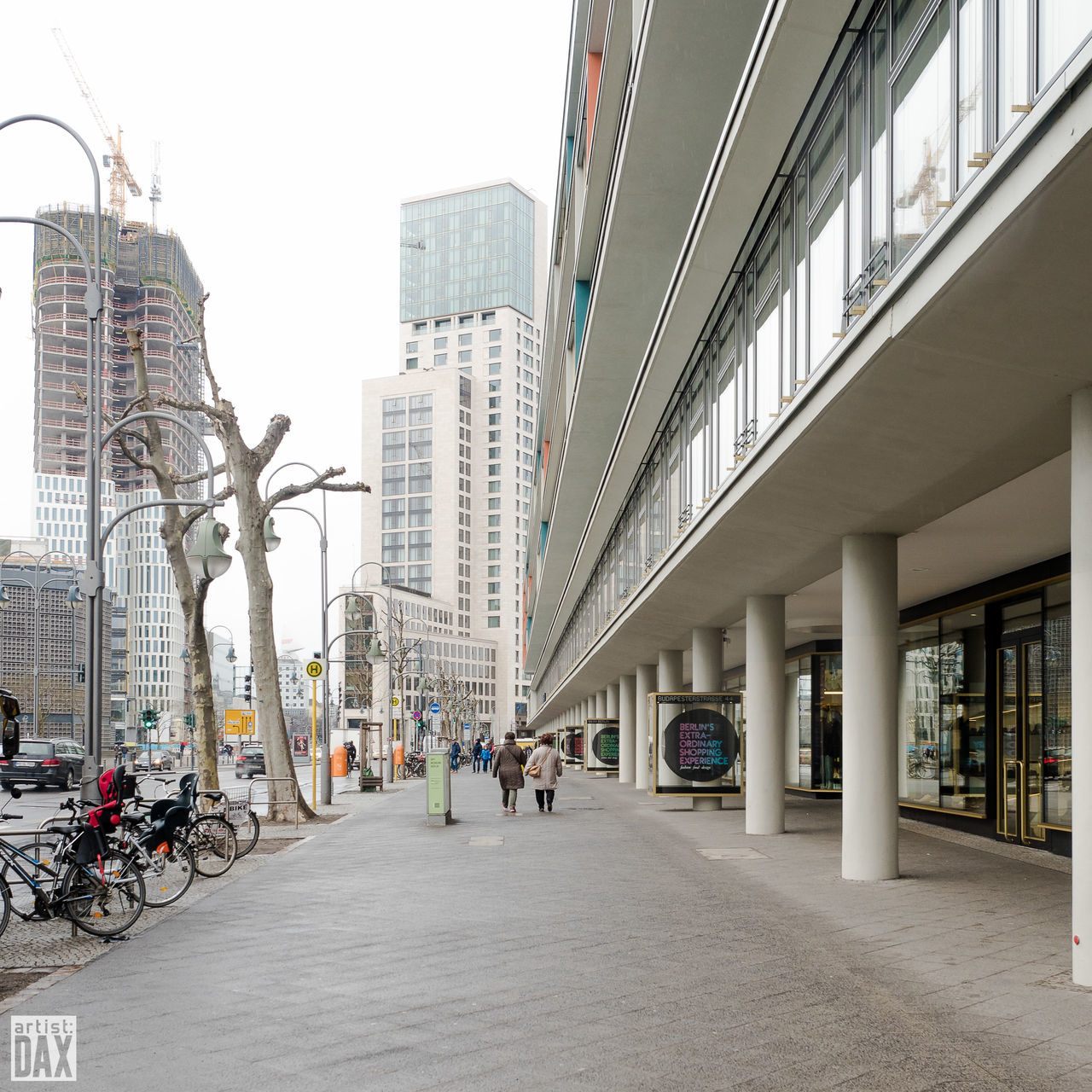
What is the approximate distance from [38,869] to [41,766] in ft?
96.9

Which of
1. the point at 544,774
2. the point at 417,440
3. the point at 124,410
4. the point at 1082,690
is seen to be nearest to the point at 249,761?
the point at 124,410

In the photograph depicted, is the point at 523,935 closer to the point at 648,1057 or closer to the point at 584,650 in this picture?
the point at 648,1057

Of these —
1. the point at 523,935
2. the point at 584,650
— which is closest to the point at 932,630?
the point at 523,935

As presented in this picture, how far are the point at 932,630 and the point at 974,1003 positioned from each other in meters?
13.6

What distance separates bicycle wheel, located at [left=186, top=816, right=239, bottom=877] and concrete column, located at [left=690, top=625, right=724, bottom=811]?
11924mm

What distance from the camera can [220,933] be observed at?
1052cm

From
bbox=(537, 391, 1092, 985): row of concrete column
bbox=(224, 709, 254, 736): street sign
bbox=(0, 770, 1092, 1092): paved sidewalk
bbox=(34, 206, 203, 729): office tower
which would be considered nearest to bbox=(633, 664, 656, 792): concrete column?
bbox=(537, 391, 1092, 985): row of concrete column

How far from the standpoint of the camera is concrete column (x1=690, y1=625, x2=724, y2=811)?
25.0 meters

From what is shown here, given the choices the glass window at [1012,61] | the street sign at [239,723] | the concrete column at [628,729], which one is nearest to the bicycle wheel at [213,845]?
the glass window at [1012,61]

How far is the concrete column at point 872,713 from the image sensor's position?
13.9m

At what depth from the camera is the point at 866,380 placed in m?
9.14

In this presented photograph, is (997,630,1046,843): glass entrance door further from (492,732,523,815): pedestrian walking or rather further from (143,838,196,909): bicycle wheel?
(492,732,523,815): pedestrian walking

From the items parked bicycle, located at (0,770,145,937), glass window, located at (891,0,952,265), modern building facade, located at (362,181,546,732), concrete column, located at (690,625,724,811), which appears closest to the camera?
glass window, located at (891,0,952,265)

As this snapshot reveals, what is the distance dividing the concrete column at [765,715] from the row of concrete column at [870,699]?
1cm
